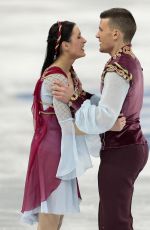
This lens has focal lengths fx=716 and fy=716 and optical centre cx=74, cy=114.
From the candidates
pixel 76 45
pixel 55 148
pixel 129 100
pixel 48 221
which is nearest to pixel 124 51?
pixel 129 100

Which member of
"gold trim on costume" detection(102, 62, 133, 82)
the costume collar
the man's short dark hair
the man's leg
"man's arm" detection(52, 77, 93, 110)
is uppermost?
the man's short dark hair

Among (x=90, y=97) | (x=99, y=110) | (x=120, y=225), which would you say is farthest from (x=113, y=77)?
(x=120, y=225)

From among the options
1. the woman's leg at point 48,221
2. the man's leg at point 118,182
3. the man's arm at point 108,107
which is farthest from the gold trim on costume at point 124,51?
the woman's leg at point 48,221

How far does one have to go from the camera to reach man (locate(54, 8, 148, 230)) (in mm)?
4133

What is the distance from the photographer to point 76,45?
4.53 m

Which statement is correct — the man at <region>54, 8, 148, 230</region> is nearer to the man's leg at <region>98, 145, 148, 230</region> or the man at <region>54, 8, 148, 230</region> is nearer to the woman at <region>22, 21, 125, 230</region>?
the man's leg at <region>98, 145, 148, 230</region>

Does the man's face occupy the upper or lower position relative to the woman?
upper

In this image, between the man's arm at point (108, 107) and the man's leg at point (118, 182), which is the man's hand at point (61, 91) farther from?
the man's leg at point (118, 182)

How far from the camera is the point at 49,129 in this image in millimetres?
4480

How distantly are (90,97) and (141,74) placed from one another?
1.57 feet

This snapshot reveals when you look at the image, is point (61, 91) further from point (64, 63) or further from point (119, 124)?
point (119, 124)

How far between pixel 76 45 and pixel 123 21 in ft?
1.37

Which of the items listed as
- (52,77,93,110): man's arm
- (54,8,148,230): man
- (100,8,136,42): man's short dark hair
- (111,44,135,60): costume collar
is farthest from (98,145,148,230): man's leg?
(100,8,136,42): man's short dark hair

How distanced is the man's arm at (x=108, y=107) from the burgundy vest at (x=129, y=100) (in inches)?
2.4
